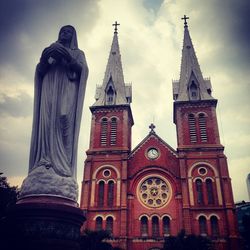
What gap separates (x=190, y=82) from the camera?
33.6 metres

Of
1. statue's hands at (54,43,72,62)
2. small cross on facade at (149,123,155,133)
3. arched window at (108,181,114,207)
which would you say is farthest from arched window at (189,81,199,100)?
statue's hands at (54,43,72,62)

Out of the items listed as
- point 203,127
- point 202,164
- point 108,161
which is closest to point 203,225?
point 202,164

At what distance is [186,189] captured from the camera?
88.5ft

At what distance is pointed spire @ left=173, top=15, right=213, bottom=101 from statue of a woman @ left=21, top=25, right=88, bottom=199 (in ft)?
87.0

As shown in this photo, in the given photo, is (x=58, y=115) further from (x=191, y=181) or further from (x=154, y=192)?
(x=191, y=181)

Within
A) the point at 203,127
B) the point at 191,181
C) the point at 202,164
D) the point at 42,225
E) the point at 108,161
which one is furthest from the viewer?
the point at 203,127

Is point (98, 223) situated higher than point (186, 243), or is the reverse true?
point (98, 223)

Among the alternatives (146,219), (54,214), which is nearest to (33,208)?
(54,214)

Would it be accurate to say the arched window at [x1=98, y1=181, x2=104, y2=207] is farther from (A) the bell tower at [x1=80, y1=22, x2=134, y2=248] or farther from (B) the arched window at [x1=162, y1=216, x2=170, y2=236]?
(B) the arched window at [x1=162, y1=216, x2=170, y2=236]

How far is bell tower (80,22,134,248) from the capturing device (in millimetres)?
26703

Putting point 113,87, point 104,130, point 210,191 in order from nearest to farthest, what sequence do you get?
point 210,191
point 104,130
point 113,87

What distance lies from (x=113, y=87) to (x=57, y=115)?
93.7 feet

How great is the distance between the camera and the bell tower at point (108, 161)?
87.6 ft

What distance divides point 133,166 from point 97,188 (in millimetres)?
4043
